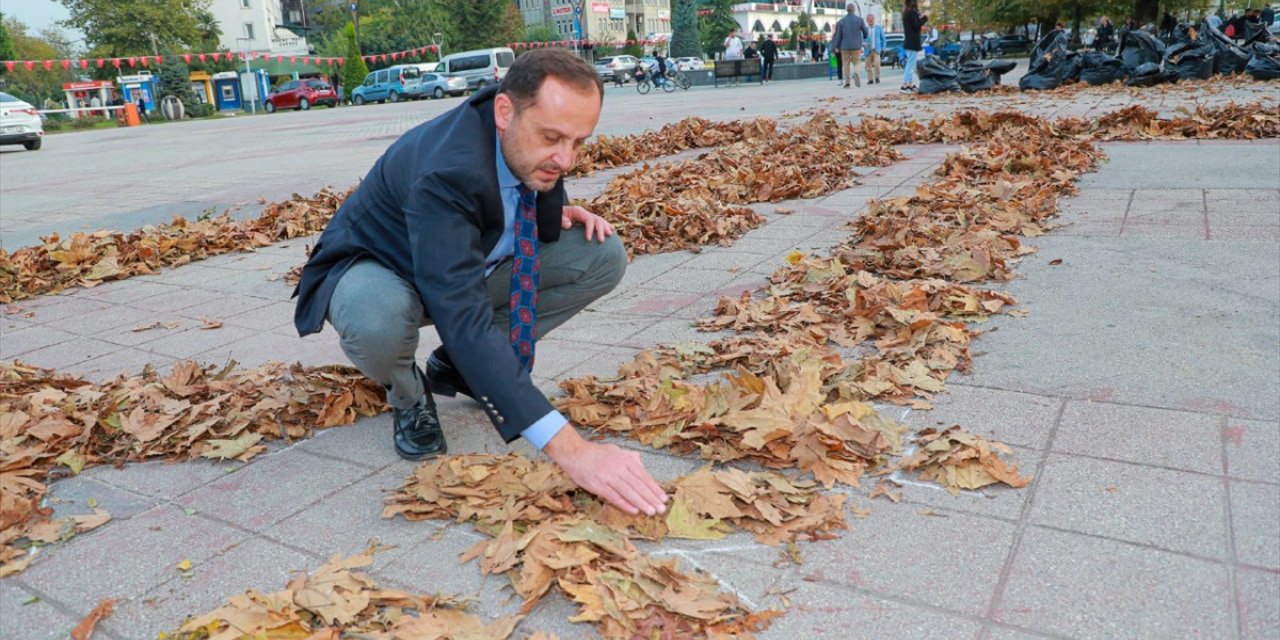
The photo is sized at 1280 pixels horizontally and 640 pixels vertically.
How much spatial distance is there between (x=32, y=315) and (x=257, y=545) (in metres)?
4.00

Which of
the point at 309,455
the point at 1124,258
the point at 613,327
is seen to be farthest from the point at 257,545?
the point at 1124,258

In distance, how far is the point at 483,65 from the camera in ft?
140

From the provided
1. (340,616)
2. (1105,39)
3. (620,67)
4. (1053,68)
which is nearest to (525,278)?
(340,616)

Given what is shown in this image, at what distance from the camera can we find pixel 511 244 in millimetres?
3102

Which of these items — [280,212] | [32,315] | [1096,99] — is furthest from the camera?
[1096,99]

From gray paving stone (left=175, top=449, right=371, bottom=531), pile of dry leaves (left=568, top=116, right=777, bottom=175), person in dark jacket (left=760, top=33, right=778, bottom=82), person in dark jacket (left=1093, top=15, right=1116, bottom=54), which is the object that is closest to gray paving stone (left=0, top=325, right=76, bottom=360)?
gray paving stone (left=175, top=449, right=371, bottom=531)

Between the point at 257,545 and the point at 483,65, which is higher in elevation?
the point at 483,65

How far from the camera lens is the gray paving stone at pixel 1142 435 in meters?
2.78

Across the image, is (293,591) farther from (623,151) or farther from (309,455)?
(623,151)

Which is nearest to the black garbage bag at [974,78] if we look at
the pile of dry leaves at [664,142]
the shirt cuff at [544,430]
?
the pile of dry leaves at [664,142]

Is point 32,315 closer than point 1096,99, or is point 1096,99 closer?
point 32,315

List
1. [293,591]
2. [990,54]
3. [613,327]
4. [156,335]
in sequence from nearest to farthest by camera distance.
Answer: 1. [293,591]
2. [613,327]
3. [156,335]
4. [990,54]

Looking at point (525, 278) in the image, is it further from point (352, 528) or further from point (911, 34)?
point (911, 34)

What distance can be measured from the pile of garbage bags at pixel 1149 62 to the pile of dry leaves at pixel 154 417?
1644cm
